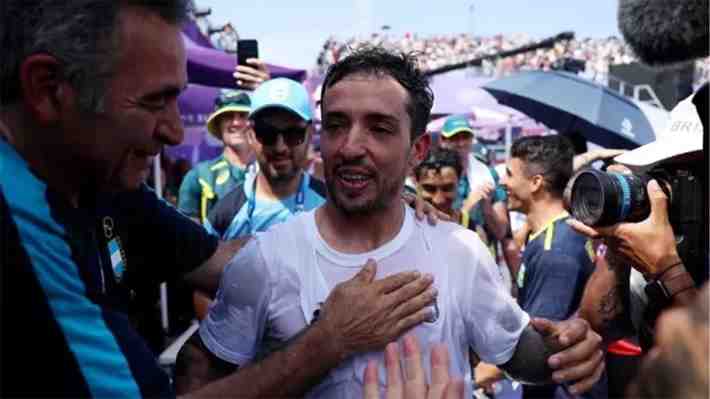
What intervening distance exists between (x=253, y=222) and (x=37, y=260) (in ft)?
7.10

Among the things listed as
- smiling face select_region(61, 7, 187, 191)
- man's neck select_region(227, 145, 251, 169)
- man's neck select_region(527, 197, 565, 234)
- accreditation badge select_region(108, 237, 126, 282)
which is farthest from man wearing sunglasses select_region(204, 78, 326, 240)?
smiling face select_region(61, 7, 187, 191)

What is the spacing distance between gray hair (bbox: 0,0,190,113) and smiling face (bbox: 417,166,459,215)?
3.25 m

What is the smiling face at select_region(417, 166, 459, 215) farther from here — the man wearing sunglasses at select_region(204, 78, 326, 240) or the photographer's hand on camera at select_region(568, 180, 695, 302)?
the photographer's hand on camera at select_region(568, 180, 695, 302)

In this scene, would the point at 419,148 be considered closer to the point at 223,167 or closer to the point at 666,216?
the point at 666,216

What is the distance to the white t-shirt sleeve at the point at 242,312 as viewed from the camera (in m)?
1.76

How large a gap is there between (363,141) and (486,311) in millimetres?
526

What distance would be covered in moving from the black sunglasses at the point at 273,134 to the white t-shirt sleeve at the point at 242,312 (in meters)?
1.61

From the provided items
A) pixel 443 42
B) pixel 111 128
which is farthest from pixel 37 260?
pixel 443 42

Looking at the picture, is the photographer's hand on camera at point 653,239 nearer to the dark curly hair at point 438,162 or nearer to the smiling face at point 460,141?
the dark curly hair at point 438,162

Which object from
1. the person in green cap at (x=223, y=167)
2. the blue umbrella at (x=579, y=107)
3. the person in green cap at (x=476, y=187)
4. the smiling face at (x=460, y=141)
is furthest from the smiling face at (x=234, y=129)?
the blue umbrella at (x=579, y=107)

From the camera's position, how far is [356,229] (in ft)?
6.07

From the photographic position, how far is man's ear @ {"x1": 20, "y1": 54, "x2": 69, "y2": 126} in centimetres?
117

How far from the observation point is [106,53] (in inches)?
47.6

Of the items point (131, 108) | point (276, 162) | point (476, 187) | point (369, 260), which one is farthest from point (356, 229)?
point (476, 187)
